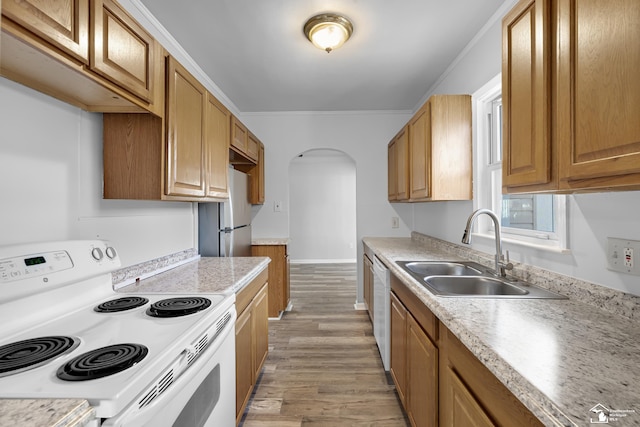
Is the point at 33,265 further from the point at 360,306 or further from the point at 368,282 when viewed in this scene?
the point at 360,306

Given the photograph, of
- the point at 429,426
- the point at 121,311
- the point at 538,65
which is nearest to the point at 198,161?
the point at 121,311

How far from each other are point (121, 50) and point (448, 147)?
198cm

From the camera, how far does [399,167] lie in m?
2.98

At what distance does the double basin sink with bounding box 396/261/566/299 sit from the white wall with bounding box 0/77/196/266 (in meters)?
1.68

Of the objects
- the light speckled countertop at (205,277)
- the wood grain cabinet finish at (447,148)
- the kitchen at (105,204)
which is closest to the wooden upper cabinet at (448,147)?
the wood grain cabinet finish at (447,148)

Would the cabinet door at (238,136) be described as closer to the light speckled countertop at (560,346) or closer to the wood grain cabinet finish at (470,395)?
the light speckled countertop at (560,346)

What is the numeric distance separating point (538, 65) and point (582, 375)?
0.94 metres

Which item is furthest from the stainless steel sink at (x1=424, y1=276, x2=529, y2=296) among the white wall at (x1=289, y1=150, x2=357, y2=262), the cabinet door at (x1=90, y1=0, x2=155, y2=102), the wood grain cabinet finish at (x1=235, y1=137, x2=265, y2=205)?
the white wall at (x1=289, y1=150, x2=357, y2=262)

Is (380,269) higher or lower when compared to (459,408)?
higher

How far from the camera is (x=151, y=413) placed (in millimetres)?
759

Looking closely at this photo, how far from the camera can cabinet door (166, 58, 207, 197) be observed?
1.50 metres

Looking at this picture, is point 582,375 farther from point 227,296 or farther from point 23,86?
point 23,86

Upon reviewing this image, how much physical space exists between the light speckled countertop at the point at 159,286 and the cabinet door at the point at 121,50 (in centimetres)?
96

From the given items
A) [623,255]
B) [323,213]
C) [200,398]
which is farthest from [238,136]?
[323,213]
